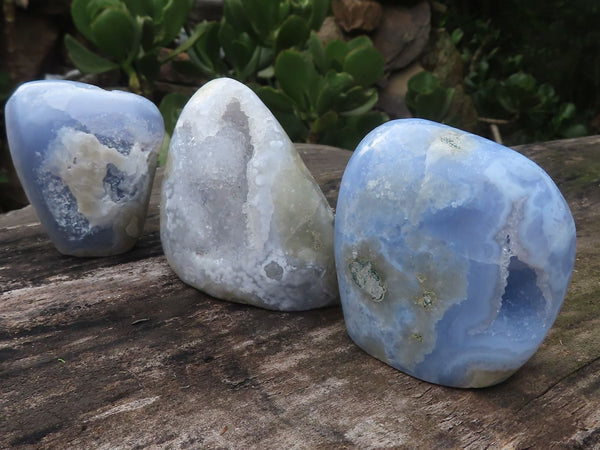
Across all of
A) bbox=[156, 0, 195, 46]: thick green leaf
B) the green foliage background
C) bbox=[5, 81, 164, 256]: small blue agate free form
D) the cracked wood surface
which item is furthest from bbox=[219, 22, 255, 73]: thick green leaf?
the green foliage background

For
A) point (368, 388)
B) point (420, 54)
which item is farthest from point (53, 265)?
point (420, 54)

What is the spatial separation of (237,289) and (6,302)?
0.98 ft

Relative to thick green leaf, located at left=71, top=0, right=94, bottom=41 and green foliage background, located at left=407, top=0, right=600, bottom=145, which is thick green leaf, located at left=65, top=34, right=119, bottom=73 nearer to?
thick green leaf, located at left=71, top=0, right=94, bottom=41

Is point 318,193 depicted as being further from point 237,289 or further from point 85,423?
point 85,423

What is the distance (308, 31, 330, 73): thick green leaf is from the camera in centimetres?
155

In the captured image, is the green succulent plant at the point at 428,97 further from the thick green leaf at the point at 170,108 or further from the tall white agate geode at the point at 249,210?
the tall white agate geode at the point at 249,210

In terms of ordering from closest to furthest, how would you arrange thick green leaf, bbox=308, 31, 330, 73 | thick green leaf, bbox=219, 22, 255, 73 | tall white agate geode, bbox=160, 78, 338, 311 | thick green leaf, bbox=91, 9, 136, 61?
tall white agate geode, bbox=160, 78, 338, 311 → thick green leaf, bbox=91, 9, 136, 61 → thick green leaf, bbox=308, 31, 330, 73 → thick green leaf, bbox=219, 22, 255, 73

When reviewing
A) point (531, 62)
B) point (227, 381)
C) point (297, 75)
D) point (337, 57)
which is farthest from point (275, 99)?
point (531, 62)

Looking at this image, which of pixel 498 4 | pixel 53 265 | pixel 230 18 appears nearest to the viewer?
pixel 53 265

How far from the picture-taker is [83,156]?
974mm

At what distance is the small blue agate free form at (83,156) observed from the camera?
3.16 feet

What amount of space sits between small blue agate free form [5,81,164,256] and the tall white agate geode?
12cm

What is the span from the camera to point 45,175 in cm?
98

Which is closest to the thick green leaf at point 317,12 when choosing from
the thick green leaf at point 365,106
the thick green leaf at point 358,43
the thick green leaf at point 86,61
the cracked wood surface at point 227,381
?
the thick green leaf at point 358,43
